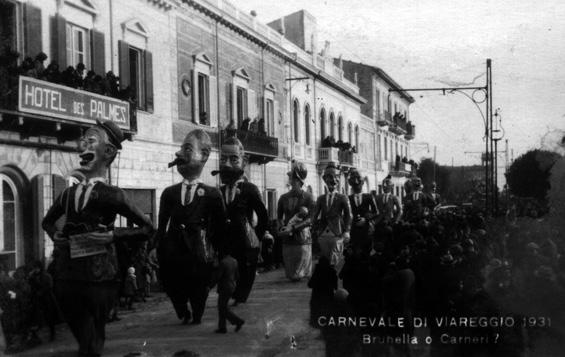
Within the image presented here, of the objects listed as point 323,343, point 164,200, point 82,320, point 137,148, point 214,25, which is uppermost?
point 214,25

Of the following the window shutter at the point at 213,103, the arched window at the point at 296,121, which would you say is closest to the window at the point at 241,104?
the window shutter at the point at 213,103

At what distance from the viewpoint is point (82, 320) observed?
409cm

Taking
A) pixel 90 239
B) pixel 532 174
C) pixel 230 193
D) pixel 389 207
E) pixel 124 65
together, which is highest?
pixel 124 65

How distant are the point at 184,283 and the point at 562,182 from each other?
2.96 metres

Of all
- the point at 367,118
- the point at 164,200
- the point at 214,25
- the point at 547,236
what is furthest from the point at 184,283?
the point at 367,118

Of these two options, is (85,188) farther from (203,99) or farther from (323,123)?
(323,123)

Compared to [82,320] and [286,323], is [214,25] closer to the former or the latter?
[286,323]

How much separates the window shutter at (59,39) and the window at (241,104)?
2174 millimetres

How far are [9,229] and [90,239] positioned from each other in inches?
130

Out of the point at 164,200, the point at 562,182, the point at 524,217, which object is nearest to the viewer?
the point at 164,200

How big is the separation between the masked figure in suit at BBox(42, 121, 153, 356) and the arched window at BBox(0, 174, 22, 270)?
108 inches

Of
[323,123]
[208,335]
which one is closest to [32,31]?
[208,335]

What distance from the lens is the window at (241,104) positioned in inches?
337

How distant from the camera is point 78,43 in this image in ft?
28.8
